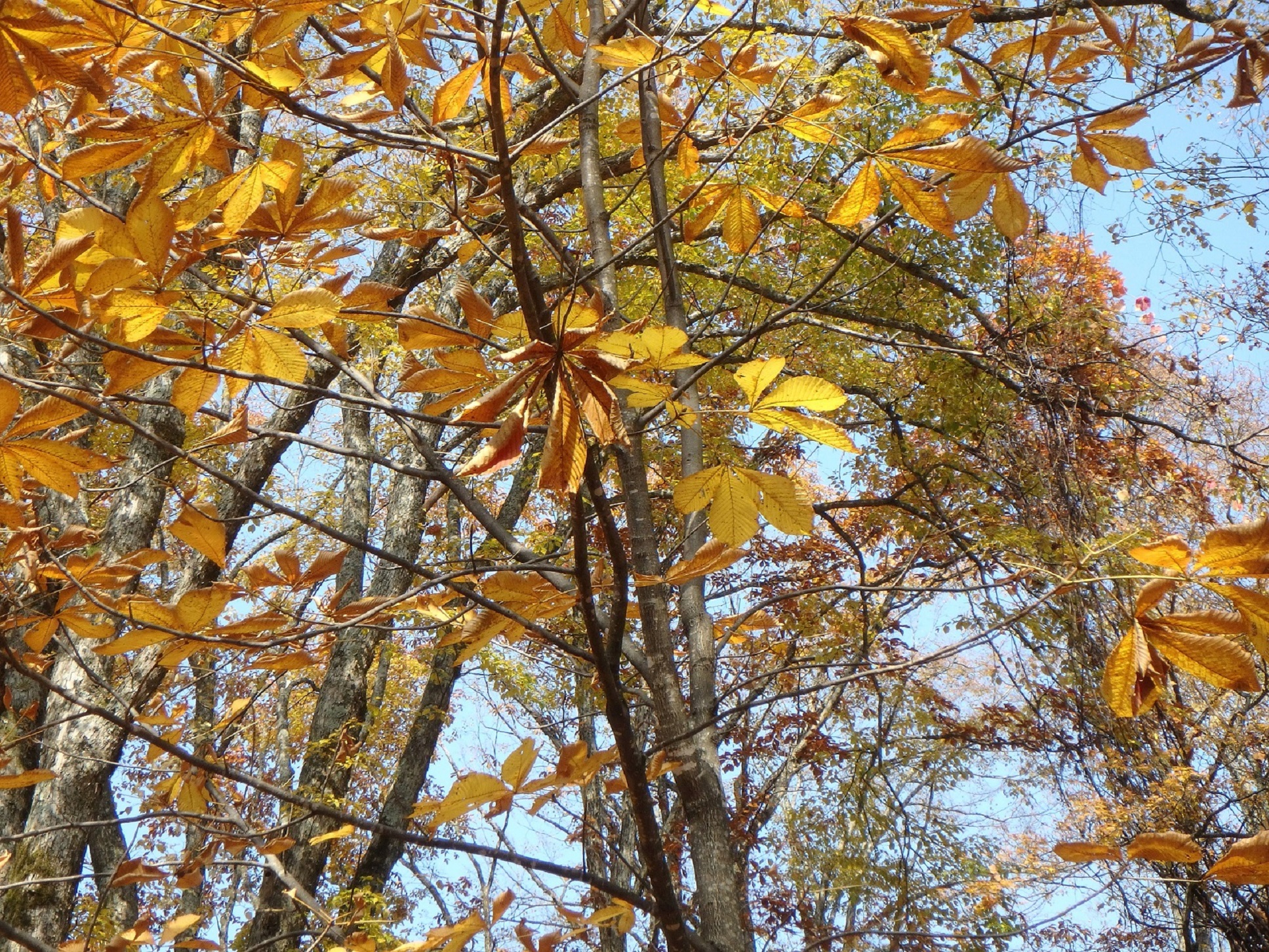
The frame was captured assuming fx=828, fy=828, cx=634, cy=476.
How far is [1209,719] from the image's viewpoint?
15.8 ft

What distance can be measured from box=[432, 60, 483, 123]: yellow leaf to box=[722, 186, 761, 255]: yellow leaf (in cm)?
42

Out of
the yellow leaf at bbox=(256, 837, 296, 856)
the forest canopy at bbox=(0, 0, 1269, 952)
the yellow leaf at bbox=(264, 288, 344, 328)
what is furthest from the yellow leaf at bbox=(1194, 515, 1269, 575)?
the yellow leaf at bbox=(256, 837, 296, 856)

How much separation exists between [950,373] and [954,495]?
117cm

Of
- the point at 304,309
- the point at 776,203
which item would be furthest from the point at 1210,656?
the point at 304,309

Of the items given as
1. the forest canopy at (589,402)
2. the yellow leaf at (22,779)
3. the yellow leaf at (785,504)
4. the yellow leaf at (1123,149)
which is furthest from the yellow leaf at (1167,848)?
the yellow leaf at (22,779)

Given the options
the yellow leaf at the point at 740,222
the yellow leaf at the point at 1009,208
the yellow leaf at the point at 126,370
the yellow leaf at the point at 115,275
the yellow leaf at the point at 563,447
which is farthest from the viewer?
the yellow leaf at the point at 740,222

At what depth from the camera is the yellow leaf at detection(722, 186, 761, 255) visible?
4.06 feet

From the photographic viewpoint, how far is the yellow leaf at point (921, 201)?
0.94 meters

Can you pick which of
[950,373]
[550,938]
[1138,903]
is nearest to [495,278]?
[950,373]

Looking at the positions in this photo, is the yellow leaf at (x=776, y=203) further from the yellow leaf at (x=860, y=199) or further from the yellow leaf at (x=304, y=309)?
the yellow leaf at (x=304, y=309)

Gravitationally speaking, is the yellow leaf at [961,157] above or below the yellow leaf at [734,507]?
above

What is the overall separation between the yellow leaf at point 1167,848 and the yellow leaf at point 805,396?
1.93 feet

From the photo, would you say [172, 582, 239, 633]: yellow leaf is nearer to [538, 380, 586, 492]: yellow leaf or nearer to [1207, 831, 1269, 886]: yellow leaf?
[538, 380, 586, 492]: yellow leaf

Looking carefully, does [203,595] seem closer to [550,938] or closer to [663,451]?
[550,938]
